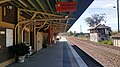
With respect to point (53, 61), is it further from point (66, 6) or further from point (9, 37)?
point (66, 6)

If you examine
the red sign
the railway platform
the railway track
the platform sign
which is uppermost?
the red sign

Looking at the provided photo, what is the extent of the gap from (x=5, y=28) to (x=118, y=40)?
32470 millimetres

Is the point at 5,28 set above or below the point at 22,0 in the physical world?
below

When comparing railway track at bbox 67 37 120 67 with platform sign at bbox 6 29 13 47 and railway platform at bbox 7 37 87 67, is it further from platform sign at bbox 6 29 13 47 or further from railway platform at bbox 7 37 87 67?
platform sign at bbox 6 29 13 47

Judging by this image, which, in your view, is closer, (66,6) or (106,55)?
(66,6)

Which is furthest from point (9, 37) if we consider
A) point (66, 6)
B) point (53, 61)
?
point (66, 6)

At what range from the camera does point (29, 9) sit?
1557cm

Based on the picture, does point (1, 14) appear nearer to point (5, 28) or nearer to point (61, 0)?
point (5, 28)

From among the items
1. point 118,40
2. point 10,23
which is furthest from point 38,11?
point 118,40

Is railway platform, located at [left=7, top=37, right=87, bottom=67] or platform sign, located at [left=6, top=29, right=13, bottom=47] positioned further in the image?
railway platform, located at [left=7, top=37, right=87, bottom=67]

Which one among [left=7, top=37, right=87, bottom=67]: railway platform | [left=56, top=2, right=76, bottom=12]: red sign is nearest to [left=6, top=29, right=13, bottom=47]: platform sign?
[left=7, top=37, right=87, bottom=67]: railway platform

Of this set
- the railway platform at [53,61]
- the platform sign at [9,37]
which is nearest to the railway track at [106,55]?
the railway platform at [53,61]

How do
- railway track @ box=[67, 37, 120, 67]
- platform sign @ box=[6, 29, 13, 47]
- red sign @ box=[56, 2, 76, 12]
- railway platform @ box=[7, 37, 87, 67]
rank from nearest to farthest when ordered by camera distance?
red sign @ box=[56, 2, 76, 12] → platform sign @ box=[6, 29, 13, 47] → railway platform @ box=[7, 37, 87, 67] → railway track @ box=[67, 37, 120, 67]

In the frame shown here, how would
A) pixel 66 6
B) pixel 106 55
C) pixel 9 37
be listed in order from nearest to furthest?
pixel 66 6 < pixel 9 37 < pixel 106 55
